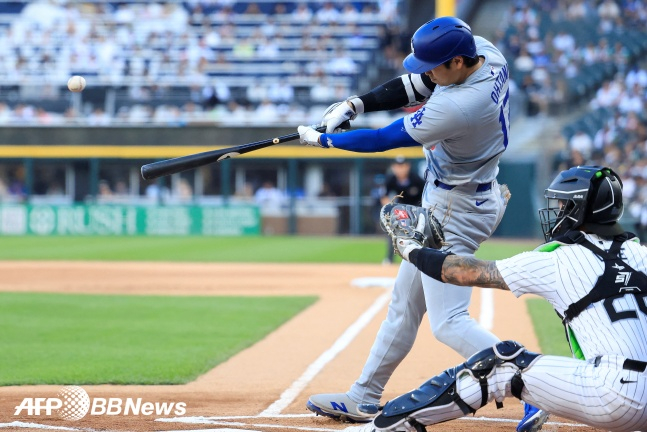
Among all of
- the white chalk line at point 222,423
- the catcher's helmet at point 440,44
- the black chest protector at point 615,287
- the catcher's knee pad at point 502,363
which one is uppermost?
the catcher's helmet at point 440,44

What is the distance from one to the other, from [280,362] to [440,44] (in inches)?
131

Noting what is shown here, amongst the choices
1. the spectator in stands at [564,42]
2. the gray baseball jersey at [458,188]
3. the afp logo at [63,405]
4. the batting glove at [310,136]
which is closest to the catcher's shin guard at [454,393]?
the gray baseball jersey at [458,188]

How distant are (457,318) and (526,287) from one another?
0.87 meters

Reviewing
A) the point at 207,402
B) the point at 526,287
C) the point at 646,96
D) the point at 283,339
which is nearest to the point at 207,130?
the point at 646,96

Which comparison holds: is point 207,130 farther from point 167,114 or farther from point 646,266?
point 646,266

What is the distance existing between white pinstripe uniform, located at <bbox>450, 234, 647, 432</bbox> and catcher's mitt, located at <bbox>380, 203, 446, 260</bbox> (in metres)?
0.46

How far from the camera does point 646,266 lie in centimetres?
350

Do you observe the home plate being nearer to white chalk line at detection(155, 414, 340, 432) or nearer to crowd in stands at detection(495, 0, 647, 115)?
white chalk line at detection(155, 414, 340, 432)

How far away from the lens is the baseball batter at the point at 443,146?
163 inches

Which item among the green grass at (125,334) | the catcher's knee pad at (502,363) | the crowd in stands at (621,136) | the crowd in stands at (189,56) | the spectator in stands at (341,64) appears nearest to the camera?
the catcher's knee pad at (502,363)

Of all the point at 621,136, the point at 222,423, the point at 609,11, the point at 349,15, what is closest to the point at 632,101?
the point at 621,136

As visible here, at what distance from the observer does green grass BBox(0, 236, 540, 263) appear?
1814 cm

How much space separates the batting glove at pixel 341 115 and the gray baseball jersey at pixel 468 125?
42 centimetres

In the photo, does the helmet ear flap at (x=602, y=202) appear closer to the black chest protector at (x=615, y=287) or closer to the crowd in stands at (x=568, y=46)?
the black chest protector at (x=615, y=287)
